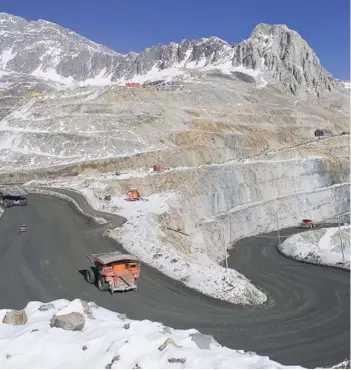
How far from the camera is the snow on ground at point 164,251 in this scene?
2362cm

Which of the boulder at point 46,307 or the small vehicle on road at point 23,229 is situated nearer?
the boulder at point 46,307

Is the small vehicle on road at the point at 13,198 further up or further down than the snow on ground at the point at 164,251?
further up

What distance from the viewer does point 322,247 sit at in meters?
47.5

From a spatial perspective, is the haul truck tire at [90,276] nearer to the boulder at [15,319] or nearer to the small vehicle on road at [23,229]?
the boulder at [15,319]

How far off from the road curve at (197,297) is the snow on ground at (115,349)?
4.26 meters

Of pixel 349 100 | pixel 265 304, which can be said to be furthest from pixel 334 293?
pixel 349 100

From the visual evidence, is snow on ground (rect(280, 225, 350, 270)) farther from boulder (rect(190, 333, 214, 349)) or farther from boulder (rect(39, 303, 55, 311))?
boulder (rect(39, 303, 55, 311))

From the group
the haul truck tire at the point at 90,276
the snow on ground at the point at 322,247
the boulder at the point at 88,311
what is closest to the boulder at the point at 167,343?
the boulder at the point at 88,311

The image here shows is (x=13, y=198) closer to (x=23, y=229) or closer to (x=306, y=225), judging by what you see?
(x=23, y=229)

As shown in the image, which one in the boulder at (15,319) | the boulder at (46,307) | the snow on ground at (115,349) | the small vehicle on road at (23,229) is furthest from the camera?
the small vehicle on road at (23,229)

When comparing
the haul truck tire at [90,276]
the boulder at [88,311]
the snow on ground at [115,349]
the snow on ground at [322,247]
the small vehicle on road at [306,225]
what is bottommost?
the snow on ground at [115,349]

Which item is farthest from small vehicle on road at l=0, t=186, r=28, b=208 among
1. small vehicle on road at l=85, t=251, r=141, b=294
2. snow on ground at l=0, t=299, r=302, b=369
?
snow on ground at l=0, t=299, r=302, b=369

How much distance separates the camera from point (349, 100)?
143 metres

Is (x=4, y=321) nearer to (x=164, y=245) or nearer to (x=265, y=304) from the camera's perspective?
(x=265, y=304)
